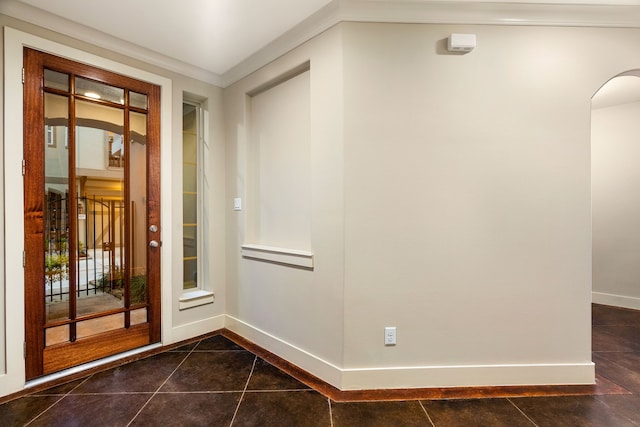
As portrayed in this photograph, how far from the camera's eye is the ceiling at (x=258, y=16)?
1.75m

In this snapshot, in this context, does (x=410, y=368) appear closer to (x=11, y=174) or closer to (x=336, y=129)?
(x=336, y=129)

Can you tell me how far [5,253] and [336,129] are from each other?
88.6 inches

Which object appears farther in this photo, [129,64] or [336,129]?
[129,64]

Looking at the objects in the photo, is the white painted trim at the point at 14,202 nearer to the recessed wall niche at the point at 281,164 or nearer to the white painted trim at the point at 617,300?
the recessed wall niche at the point at 281,164

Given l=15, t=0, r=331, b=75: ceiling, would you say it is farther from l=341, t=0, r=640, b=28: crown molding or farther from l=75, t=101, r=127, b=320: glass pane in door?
l=75, t=101, r=127, b=320: glass pane in door

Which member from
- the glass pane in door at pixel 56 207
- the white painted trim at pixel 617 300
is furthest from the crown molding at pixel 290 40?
the white painted trim at pixel 617 300

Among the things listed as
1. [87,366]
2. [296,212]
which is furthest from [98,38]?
[87,366]

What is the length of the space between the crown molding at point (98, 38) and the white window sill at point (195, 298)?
6.77ft

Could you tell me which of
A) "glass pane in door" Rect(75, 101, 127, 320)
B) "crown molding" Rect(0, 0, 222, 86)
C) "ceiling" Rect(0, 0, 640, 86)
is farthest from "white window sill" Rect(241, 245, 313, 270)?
"crown molding" Rect(0, 0, 222, 86)

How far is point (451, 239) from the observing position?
1.82m

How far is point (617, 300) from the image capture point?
3307 mm

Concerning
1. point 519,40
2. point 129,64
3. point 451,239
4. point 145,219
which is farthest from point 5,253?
point 519,40

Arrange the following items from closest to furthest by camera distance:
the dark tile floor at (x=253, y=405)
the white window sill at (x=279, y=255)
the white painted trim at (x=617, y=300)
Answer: the dark tile floor at (x=253, y=405)
the white window sill at (x=279, y=255)
the white painted trim at (x=617, y=300)

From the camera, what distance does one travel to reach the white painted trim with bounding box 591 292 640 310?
321 cm
